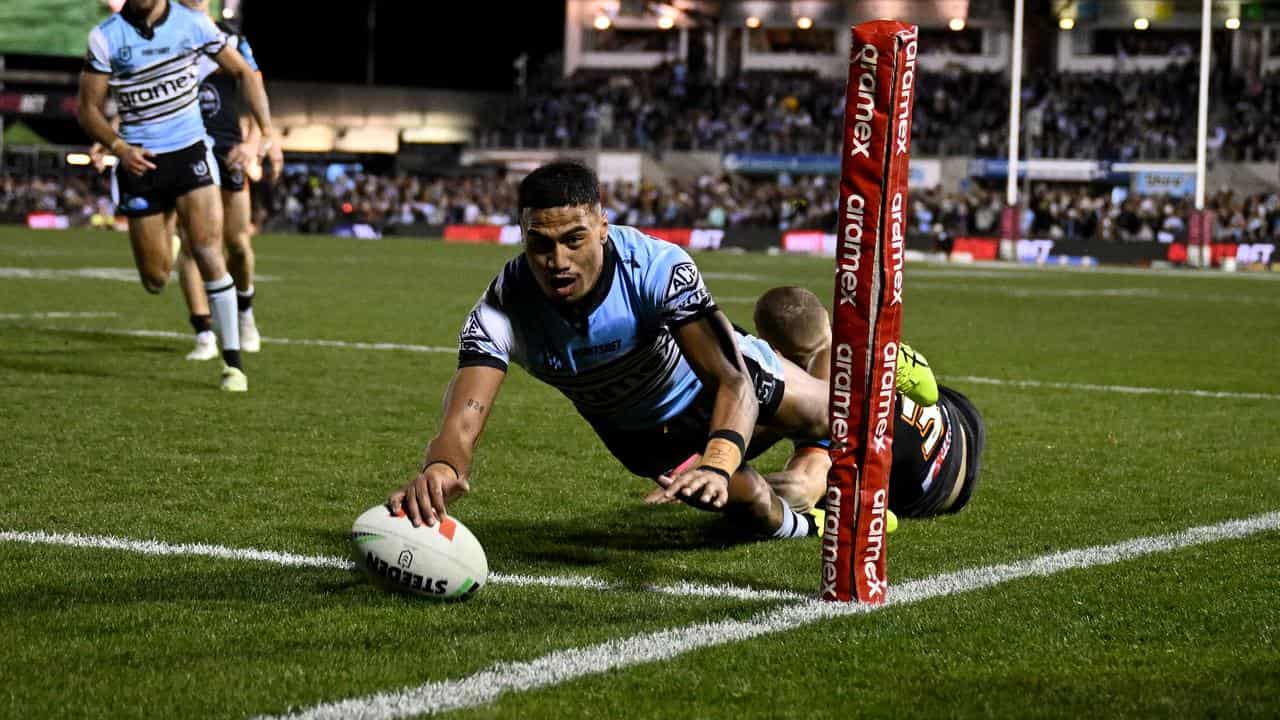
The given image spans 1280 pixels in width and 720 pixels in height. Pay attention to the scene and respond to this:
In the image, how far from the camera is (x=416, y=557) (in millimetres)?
4320

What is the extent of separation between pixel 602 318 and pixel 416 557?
791 mm

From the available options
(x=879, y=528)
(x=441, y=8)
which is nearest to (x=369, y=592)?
(x=879, y=528)

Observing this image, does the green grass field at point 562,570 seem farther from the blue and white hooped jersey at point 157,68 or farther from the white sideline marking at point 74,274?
the white sideline marking at point 74,274

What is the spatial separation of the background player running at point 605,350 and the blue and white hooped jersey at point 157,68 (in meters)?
5.45

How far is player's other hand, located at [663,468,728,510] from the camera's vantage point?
3822 millimetres

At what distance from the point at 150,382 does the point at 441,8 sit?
63559 mm

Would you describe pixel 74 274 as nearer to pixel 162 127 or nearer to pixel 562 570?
pixel 162 127

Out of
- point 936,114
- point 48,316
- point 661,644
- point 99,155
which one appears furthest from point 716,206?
point 661,644

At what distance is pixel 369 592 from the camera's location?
4.51 meters

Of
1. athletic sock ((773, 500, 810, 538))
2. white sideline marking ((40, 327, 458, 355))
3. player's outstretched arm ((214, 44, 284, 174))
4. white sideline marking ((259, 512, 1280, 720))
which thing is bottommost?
white sideline marking ((259, 512, 1280, 720))

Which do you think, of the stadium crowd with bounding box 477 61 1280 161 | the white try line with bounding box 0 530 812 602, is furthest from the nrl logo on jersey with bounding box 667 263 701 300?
the stadium crowd with bounding box 477 61 1280 161

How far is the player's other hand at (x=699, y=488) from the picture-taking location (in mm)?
3822

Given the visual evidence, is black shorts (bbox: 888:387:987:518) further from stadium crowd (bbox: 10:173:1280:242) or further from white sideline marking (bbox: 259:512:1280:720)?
stadium crowd (bbox: 10:173:1280:242)

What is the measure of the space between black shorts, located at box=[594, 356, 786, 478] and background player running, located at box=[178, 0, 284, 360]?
5907mm
